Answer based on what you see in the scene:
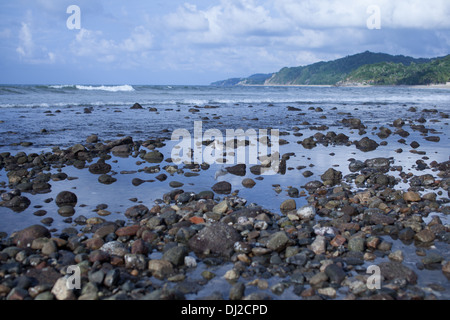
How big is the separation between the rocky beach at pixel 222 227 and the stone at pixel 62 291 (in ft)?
0.04

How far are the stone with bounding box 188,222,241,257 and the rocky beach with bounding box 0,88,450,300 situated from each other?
0.02m

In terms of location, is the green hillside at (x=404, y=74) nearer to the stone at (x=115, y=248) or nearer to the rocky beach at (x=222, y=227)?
the rocky beach at (x=222, y=227)

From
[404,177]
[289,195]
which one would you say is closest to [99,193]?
[289,195]

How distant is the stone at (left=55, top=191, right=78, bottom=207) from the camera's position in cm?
805

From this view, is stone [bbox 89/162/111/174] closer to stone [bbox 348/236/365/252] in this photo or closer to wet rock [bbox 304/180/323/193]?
wet rock [bbox 304/180/323/193]

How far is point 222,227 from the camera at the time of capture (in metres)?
6.27

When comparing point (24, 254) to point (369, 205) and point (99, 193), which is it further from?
point (369, 205)

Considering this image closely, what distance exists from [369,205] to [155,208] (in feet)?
14.3

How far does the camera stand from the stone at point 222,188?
9.11 metres

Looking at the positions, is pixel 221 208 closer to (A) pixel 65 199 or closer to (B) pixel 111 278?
(B) pixel 111 278

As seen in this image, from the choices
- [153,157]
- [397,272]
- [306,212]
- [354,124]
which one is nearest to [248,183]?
[306,212]

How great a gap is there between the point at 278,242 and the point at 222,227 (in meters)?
0.95

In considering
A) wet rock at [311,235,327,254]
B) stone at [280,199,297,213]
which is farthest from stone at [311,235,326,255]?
stone at [280,199,297,213]

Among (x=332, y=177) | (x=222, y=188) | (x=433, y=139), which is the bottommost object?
(x=222, y=188)
